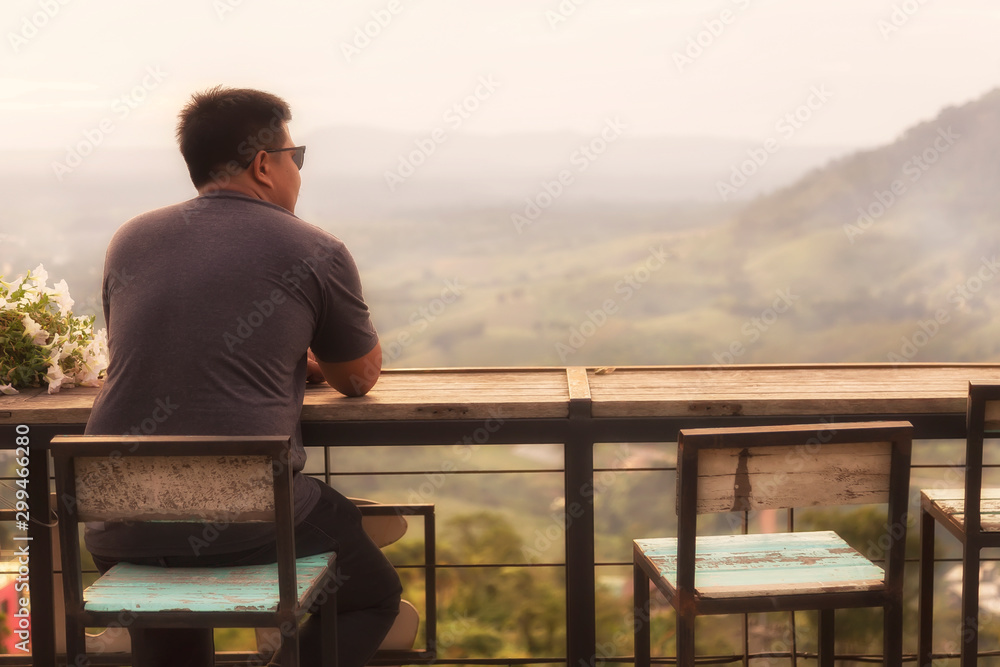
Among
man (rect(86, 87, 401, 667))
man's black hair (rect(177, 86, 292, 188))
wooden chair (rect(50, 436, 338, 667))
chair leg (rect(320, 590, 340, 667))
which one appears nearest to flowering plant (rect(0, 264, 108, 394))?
man (rect(86, 87, 401, 667))

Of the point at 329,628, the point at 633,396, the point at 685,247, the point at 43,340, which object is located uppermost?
the point at 685,247

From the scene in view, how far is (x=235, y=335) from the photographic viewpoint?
1424 millimetres

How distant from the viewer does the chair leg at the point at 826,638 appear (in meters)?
1.70

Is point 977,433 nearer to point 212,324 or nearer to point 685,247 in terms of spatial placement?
point 212,324

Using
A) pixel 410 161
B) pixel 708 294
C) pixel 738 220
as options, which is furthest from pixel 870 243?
pixel 410 161

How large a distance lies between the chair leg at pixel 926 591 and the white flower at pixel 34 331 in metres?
2.07

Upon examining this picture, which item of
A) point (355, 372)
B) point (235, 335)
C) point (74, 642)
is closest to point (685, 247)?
point (355, 372)

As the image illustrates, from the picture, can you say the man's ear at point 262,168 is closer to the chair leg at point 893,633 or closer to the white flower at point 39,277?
the white flower at point 39,277

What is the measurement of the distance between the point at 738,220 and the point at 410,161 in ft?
86.7

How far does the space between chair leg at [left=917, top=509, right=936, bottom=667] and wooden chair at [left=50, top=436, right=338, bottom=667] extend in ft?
4.46

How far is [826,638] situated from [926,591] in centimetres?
31

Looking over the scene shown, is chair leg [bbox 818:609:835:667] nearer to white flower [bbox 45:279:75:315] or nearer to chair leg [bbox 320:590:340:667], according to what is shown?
chair leg [bbox 320:590:340:667]

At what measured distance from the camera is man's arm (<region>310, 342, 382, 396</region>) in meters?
1.67

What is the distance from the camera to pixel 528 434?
5.77 feet
